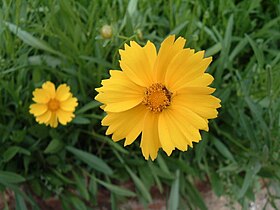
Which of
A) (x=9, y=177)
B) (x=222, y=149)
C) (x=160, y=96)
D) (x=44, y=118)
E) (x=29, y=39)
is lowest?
(x=222, y=149)

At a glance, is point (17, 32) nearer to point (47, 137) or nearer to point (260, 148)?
point (47, 137)

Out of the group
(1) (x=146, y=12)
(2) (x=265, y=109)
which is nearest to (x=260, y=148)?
(2) (x=265, y=109)

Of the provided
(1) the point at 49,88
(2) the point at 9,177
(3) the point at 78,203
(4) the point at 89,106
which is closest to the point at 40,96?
(1) the point at 49,88

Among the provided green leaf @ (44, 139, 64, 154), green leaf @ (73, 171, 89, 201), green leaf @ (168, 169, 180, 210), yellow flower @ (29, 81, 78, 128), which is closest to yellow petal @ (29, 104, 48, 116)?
yellow flower @ (29, 81, 78, 128)

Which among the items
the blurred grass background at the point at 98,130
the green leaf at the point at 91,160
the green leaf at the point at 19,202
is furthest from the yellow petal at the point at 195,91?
the green leaf at the point at 19,202

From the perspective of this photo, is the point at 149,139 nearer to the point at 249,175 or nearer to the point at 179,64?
the point at 179,64

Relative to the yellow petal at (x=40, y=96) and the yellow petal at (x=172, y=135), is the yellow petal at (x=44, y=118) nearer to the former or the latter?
the yellow petal at (x=40, y=96)
